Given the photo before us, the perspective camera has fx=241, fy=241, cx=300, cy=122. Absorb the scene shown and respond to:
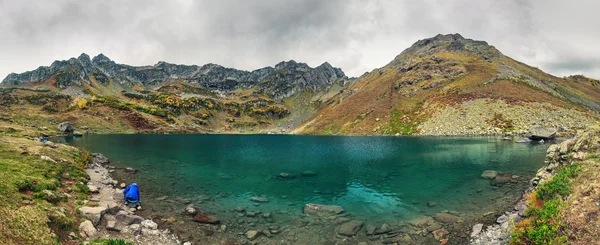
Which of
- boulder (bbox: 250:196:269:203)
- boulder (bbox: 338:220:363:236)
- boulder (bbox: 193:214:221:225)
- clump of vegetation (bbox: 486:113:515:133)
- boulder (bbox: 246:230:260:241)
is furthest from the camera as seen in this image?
clump of vegetation (bbox: 486:113:515:133)

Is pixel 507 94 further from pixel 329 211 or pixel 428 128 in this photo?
pixel 329 211

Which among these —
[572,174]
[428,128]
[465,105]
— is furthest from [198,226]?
[465,105]

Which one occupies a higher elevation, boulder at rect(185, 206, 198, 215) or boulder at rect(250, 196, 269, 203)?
boulder at rect(185, 206, 198, 215)

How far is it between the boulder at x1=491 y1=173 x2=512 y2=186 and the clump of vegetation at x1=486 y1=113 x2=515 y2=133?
3594 inches

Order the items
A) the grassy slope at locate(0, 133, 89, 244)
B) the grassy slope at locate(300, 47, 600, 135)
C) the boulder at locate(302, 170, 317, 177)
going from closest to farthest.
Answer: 1. the grassy slope at locate(0, 133, 89, 244)
2. the boulder at locate(302, 170, 317, 177)
3. the grassy slope at locate(300, 47, 600, 135)

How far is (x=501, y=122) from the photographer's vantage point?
11300 cm

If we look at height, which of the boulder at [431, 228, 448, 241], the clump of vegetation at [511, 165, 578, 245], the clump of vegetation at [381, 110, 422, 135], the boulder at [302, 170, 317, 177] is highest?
the clump of vegetation at [381, 110, 422, 135]

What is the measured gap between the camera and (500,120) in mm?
114375

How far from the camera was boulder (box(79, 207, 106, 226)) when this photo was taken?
1898 centimetres

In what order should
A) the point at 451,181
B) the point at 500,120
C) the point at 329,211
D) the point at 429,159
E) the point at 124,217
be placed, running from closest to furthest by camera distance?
the point at 124,217 → the point at 329,211 → the point at 451,181 → the point at 429,159 → the point at 500,120

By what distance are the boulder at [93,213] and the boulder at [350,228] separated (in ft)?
65.7

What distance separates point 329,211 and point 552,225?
57.8 ft

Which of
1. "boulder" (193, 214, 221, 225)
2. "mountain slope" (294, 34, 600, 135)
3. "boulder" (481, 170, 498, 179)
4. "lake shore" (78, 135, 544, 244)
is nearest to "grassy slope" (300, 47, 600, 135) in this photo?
"mountain slope" (294, 34, 600, 135)

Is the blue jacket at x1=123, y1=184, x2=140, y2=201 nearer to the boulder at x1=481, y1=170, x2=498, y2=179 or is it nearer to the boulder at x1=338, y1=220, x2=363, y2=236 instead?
the boulder at x1=338, y1=220, x2=363, y2=236
